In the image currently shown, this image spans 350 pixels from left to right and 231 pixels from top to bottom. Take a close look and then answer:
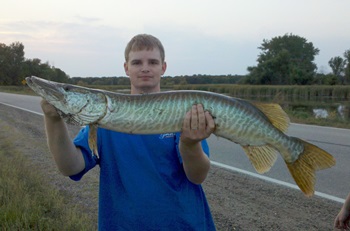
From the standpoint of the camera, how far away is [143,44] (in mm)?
2807

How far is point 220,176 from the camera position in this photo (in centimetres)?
673

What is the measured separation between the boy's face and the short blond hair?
3 centimetres

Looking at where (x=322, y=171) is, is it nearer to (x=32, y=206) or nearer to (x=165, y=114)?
(x=32, y=206)

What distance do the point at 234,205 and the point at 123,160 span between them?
9.52 feet

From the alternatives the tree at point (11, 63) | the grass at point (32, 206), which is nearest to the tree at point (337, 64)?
the tree at point (11, 63)

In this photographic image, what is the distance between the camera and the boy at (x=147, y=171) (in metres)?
2.47

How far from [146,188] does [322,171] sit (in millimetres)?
5764

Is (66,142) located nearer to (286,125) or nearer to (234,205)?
(286,125)

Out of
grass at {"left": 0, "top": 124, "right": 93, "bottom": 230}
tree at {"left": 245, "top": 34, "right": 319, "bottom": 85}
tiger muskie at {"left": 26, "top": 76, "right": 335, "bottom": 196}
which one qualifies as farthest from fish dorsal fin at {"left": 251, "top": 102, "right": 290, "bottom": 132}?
tree at {"left": 245, "top": 34, "right": 319, "bottom": 85}

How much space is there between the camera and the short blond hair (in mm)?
2799

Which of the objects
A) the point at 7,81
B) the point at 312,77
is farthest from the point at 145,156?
the point at 7,81

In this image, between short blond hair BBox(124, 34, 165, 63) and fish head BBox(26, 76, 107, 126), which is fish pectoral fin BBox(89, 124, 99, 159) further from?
short blond hair BBox(124, 34, 165, 63)

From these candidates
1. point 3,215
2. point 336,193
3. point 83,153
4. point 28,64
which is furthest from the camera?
point 28,64

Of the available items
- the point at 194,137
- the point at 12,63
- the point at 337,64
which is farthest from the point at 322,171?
the point at 12,63
